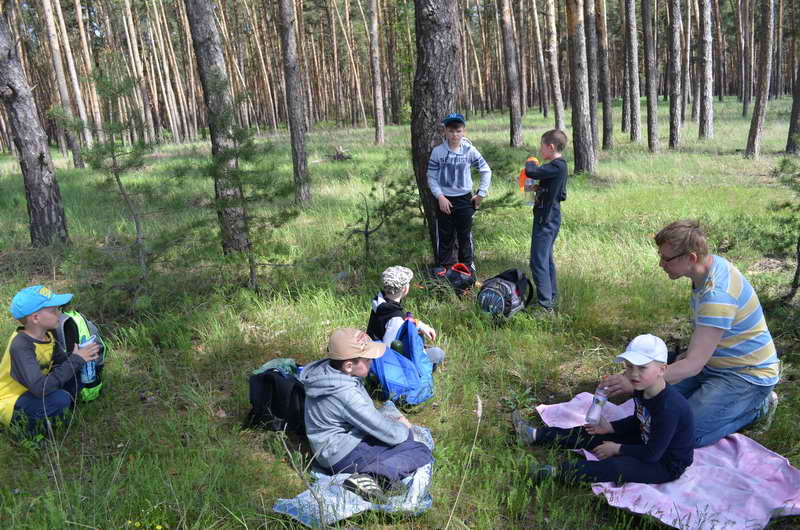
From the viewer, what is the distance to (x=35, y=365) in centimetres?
367

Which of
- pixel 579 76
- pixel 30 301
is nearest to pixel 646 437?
pixel 30 301

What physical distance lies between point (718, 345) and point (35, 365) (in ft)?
14.6

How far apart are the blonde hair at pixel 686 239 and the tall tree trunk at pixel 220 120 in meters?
3.97

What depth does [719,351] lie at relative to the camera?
3377mm

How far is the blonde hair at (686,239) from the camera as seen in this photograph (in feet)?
10.3

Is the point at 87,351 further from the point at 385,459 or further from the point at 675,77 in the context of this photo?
the point at 675,77

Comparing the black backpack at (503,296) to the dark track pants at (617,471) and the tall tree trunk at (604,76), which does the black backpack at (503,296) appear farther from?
the tall tree trunk at (604,76)

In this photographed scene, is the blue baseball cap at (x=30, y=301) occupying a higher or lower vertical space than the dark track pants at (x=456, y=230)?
higher

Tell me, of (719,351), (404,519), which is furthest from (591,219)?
(404,519)

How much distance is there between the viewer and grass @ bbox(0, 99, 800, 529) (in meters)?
3.03

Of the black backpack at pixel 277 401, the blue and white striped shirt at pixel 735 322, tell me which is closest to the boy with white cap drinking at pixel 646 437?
the blue and white striped shirt at pixel 735 322

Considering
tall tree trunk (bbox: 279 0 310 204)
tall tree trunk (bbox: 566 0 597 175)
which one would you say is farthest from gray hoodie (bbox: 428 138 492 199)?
tall tree trunk (bbox: 566 0 597 175)

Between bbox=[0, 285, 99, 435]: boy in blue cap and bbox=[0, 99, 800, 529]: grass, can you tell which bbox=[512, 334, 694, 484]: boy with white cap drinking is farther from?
bbox=[0, 285, 99, 435]: boy in blue cap

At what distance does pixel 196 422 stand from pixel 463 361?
7.05 ft
